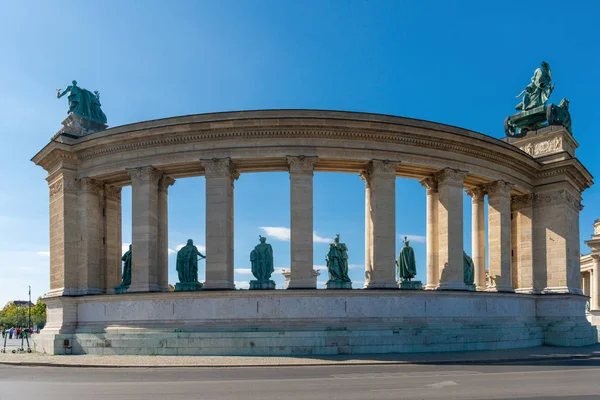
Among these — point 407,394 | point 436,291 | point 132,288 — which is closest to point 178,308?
point 132,288

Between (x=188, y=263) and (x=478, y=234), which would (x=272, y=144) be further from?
(x=478, y=234)

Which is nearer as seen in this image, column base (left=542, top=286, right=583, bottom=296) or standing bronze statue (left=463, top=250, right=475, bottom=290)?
standing bronze statue (left=463, top=250, right=475, bottom=290)

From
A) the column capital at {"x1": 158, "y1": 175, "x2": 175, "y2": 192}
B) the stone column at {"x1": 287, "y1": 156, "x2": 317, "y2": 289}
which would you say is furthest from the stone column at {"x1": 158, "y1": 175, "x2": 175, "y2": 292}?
the stone column at {"x1": 287, "y1": 156, "x2": 317, "y2": 289}

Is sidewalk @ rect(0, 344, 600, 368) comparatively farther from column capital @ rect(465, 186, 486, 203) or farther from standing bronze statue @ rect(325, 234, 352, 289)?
column capital @ rect(465, 186, 486, 203)

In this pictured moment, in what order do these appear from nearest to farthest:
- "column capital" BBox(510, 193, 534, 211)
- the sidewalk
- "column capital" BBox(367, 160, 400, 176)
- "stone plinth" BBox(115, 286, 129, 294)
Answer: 1. the sidewalk
2. "column capital" BBox(367, 160, 400, 176)
3. "stone plinth" BBox(115, 286, 129, 294)
4. "column capital" BBox(510, 193, 534, 211)

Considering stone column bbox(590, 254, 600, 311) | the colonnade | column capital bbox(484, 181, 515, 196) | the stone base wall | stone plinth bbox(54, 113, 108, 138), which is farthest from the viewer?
stone column bbox(590, 254, 600, 311)

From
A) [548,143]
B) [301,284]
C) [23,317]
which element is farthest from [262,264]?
[23,317]

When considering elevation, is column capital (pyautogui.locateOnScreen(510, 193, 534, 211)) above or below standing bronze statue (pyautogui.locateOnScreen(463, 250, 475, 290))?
above

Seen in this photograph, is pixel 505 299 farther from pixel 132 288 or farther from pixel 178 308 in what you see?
pixel 132 288

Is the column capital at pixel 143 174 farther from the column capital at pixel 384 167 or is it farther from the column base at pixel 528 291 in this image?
the column base at pixel 528 291

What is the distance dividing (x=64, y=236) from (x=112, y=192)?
14.6 feet

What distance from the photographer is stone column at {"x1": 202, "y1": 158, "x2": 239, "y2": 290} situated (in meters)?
31.8

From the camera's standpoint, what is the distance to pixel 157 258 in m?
34.2

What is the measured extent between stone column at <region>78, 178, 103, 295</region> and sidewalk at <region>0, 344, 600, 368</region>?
204 inches
